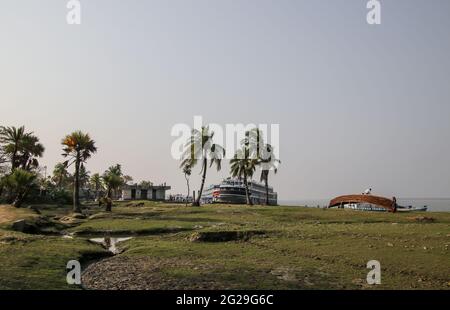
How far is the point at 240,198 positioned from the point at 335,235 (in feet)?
288

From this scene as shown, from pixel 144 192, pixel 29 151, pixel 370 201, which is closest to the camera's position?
pixel 370 201

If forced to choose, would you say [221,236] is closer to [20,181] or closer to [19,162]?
[20,181]

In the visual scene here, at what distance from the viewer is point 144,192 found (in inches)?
4978

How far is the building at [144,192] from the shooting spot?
413 feet

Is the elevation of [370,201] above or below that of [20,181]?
below

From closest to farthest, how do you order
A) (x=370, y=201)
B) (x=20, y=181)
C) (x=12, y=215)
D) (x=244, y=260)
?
(x=244, y=260)
(x=12, y=215)
(x=370, y=201)
(x=20, y=181)

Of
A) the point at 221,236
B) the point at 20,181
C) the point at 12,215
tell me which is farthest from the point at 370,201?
the point at 20,181

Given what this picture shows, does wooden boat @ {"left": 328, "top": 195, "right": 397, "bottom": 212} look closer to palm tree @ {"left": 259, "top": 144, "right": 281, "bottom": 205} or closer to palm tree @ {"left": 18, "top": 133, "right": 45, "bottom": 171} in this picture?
palm tree @ {"left": 259, "top": 144, "right": 281, "bottom": 205}

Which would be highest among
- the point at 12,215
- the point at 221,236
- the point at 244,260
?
the point at 12,215

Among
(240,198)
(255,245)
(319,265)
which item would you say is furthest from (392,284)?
(240,198)

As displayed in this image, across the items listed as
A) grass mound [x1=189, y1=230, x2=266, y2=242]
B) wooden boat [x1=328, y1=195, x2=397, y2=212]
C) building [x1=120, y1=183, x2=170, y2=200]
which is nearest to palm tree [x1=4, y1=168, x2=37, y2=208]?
grass mound [x1=189, y1=230, x2=266, y2=242]

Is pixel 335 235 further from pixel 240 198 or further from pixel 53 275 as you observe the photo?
pixel 240 198

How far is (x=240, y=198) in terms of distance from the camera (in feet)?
381
